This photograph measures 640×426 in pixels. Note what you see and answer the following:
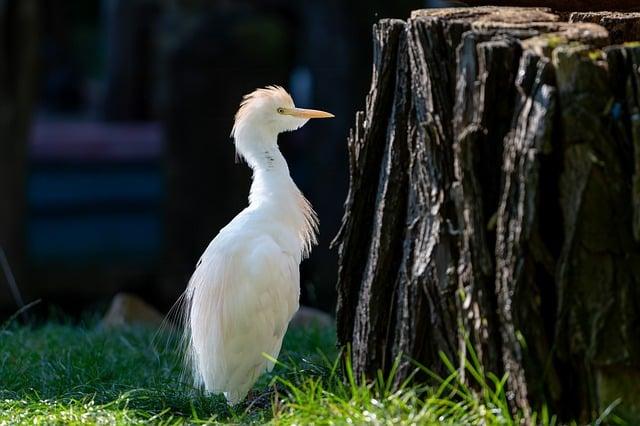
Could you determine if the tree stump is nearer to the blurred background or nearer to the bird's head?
the bird's head

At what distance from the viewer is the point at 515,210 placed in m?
3.28

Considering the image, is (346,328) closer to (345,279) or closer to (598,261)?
(345,279)

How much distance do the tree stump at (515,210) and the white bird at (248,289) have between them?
0.87 m

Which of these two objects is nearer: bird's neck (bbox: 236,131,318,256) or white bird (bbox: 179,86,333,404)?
white bird (bbox: 179,86,333,404)

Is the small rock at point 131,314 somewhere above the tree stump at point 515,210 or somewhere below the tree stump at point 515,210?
below

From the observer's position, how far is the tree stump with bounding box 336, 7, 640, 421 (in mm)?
3209

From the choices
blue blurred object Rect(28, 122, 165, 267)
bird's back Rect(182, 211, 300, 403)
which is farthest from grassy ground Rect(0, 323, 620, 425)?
blue blurred object Rect(28, 122, 165, 267)

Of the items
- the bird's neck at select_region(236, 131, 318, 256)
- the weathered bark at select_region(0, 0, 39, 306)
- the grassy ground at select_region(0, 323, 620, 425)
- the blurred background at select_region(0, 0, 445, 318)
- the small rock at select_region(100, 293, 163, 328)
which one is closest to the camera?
the grassy ground at select_region(0, 323, 620, 425)

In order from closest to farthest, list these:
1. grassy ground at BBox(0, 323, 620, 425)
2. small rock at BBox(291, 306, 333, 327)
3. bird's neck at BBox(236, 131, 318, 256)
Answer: grassy ground at BBox(0, 323, 620, 425) → bird's neck at BBox(236, 131, 318, 256) → small rock at BBox(291, 306, 333, 327)

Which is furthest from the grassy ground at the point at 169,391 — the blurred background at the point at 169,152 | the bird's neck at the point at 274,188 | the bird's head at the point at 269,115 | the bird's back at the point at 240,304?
the bird's head at the point at 269,115

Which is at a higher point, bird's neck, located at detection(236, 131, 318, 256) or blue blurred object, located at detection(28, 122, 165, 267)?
bird's neck, located at detection(236, 131, 318, 256)

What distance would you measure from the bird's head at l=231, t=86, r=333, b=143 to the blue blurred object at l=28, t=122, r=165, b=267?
1169 cm

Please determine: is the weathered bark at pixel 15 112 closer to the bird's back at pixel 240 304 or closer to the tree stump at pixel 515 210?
the bird's back at pixel 240 304

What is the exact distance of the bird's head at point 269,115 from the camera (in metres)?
4.88
